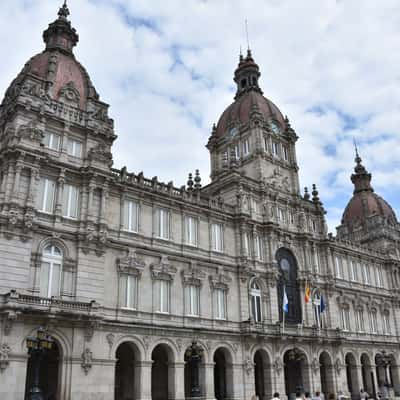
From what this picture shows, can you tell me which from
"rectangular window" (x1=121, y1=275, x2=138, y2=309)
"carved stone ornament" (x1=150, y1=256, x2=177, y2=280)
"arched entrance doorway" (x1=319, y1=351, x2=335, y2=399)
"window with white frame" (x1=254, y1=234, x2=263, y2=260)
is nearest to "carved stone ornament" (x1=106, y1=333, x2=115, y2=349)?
"rectangular window" (x1=121, y1=275, x2=138, y2=309)

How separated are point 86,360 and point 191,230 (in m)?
15.4

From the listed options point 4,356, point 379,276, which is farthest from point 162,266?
point 379,276

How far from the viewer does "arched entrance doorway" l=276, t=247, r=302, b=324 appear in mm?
48219

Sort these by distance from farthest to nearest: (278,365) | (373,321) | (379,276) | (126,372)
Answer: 1. (379,276)
2. (373,321)
3. (278,365)
4. (126,372)

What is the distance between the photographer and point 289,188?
55.4 metres

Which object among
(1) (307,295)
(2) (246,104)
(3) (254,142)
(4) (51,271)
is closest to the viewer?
(4) (51,271)

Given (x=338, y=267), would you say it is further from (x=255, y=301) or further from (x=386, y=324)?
(x=255, y=301)

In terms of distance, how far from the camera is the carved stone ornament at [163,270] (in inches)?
1507

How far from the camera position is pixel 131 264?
36875mm

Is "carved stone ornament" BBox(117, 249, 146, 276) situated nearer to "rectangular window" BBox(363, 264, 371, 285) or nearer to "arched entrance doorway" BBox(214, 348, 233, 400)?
"arched entrance doorway" BBox(214, 348, 233, 400)

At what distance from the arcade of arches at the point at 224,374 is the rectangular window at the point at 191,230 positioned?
9.37 metres

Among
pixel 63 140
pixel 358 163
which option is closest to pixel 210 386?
pixel 63 140

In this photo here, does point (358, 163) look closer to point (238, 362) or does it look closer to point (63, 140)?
point (238, 362)

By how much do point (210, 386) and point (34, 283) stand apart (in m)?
16.9
